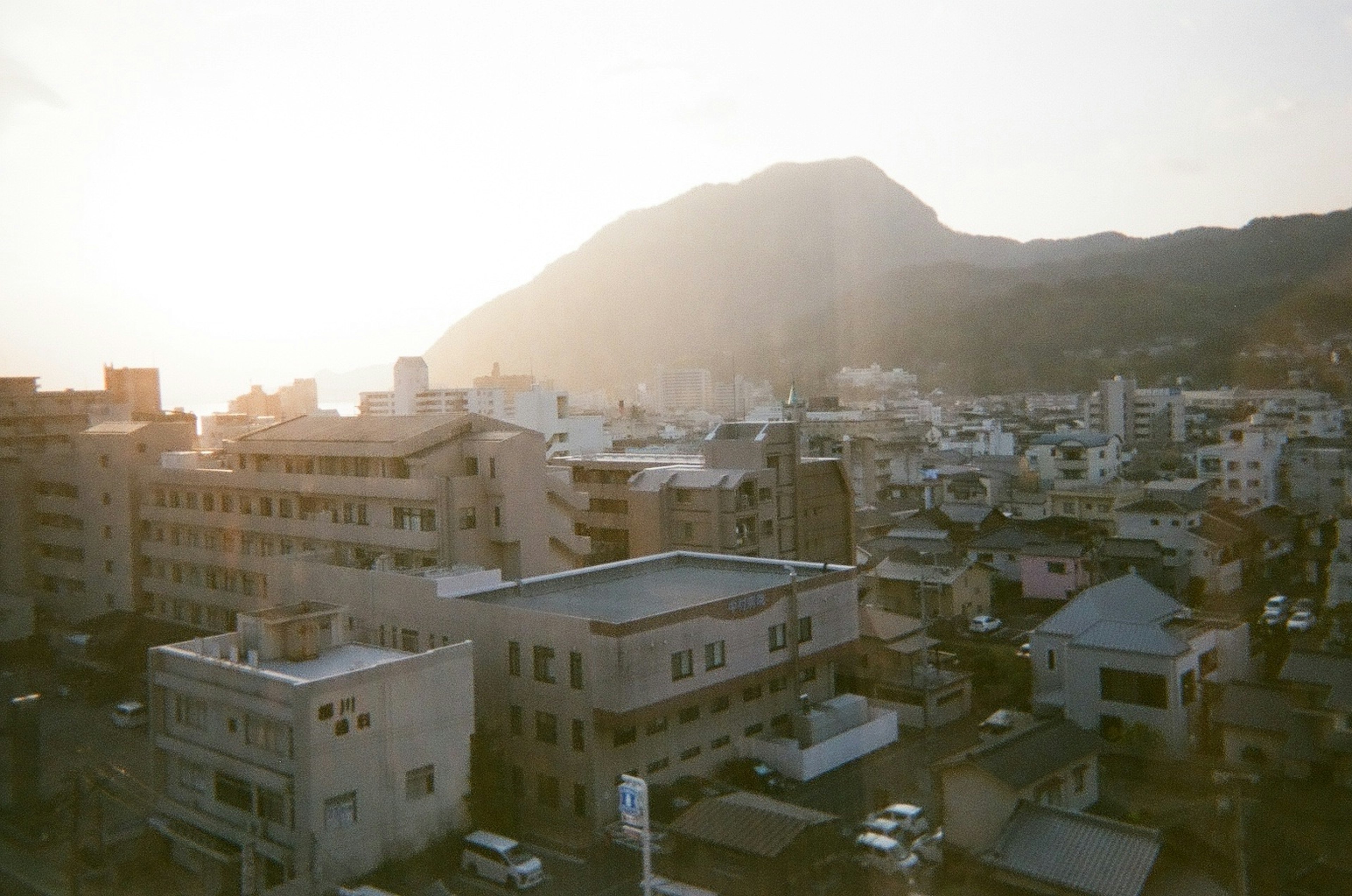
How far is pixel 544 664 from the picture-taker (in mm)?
16812

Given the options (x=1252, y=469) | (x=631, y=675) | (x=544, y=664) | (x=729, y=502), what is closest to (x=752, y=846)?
(x=631, y=675)

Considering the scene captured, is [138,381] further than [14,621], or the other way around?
[138,381]

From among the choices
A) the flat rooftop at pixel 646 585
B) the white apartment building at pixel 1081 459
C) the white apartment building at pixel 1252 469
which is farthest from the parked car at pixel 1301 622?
the white apartment building at pixel 1081 459

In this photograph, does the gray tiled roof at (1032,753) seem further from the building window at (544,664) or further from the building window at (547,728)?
the building window at (544,664)

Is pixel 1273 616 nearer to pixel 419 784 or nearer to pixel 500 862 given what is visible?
pixel 500 862

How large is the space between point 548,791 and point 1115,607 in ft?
42.1

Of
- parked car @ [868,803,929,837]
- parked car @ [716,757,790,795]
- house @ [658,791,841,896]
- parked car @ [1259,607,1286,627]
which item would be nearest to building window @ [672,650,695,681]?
parked car @ [716,757,790,795]

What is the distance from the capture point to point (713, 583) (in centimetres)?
2130

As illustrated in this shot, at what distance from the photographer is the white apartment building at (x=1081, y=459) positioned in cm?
4756

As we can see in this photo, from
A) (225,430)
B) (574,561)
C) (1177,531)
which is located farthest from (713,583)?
(225,430)

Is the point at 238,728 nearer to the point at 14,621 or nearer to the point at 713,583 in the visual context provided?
the point at 713,583

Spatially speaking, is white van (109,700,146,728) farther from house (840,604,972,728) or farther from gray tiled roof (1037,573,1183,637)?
gray tiled roof (1037,573,1183,637)

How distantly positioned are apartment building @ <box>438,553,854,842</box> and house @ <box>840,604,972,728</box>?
5.72 feet

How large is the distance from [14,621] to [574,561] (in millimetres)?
18160
